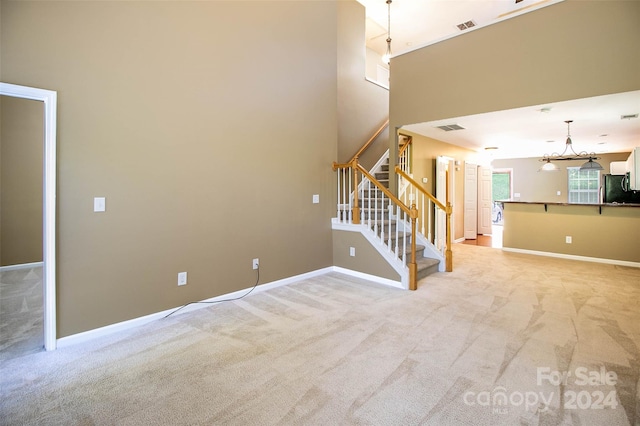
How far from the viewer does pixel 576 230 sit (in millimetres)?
5688

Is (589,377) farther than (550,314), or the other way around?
(550,314)

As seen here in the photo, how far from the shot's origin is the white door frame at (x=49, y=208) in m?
2.41

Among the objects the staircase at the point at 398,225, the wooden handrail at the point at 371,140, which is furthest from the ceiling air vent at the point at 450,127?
the wooden handrail at the point at 371,140

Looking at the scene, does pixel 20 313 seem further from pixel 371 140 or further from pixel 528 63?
pixel 528 63

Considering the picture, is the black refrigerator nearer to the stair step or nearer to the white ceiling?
the white ceiling

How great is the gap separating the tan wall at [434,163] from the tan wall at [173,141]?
257 centimetres

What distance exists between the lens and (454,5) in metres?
6.48

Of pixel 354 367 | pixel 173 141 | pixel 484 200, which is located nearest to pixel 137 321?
pixel 173 141

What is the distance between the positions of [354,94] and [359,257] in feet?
11.7

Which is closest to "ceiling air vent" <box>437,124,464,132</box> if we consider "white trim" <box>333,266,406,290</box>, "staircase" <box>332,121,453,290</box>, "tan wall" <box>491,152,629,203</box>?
"staircase" <box>332,121,453,290</box>

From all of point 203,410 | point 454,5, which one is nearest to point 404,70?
point 454,5

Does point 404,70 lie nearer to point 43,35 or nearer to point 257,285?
point 257,285

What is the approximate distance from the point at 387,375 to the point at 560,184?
34.0ft

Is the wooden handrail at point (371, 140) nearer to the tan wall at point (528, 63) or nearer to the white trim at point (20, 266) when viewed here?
the tan wall at point (528, 63)
